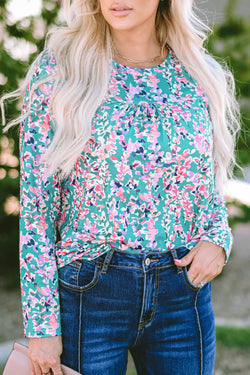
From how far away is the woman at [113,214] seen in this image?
1.73m

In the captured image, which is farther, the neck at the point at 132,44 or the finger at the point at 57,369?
the neck at the point at 132,44

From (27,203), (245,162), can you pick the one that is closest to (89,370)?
(27,203)

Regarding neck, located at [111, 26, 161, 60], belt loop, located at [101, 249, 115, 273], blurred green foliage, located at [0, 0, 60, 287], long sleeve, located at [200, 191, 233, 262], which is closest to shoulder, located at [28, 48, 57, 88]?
neck, located at [111, 26, 161, 60]

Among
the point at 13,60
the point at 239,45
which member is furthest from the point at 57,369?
the point at 239,45

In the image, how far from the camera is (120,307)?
1.74 metres

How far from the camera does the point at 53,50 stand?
1856mm

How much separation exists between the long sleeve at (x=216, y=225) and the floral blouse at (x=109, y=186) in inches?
3.1

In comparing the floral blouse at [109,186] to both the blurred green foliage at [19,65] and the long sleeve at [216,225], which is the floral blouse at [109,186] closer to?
the long sleeve at [216,225]

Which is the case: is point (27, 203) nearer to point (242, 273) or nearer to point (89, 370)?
point (89, 370)

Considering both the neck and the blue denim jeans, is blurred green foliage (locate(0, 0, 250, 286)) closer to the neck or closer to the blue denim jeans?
the neck

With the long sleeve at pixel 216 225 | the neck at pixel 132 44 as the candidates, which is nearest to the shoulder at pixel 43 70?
the neck at pixel 132 44

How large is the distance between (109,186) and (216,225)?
0.45m

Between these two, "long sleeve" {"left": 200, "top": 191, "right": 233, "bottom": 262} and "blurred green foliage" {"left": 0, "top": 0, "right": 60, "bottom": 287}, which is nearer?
"long sleeve" {"left": 200, "top": 191, "right": 233, "bottom": 262}

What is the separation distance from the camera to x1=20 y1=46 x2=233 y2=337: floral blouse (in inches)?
68.2
